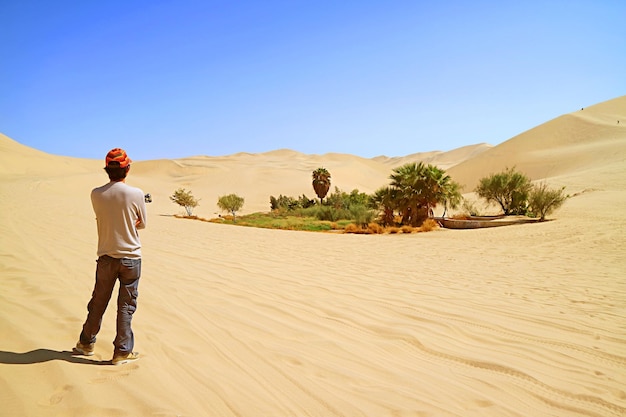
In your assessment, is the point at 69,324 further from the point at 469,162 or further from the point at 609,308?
the point at 469,162

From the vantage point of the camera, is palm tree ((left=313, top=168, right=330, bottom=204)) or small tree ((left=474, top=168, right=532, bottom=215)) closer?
small tree ((left=474, top=168, right=532, bottom=215))

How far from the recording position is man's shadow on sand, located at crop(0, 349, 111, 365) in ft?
10.0

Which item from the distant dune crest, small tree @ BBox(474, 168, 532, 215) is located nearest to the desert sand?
small tree @ BBox(474, 168, 532, 215)

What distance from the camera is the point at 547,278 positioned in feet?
A: 22.6

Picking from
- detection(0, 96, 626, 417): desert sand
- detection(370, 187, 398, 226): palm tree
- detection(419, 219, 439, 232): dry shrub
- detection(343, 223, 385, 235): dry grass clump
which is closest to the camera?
detection(0, 96, 626, 417): desert sand

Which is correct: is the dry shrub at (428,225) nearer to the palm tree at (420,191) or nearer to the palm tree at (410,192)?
the palm tree at (420,191)

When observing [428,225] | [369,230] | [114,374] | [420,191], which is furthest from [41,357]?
[420,191]

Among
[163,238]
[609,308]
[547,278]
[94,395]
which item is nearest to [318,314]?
[94,395]

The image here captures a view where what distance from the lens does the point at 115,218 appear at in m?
3.22

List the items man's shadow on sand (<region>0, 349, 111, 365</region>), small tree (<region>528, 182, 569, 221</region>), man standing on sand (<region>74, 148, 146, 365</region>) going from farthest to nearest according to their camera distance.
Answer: small tree (<region>528, 182, 569, 221</region>)
man standing on sand (<region>74, 148, 146, 365</region>)
man's shadow on sand (<region>0, 349, 111, 365</region>)

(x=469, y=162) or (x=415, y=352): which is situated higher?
(x=469, y=162)

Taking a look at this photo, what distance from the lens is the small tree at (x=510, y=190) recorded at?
20.4 metres

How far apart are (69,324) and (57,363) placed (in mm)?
996

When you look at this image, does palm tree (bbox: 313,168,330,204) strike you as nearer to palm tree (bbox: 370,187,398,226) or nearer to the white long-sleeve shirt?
palm tree (bbox: 370,187,398,226)
